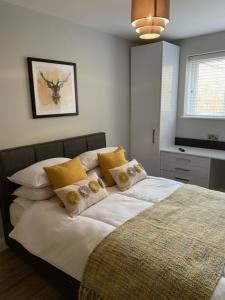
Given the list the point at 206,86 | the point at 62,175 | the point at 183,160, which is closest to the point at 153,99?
the point at 206,86

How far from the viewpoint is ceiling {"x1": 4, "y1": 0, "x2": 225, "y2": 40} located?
2.18m

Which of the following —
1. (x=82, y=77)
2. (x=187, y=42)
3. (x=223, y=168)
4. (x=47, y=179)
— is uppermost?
(x=187, y=42)

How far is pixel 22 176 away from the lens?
83.4 inches

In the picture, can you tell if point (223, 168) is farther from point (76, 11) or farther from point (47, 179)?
point (76, 11)

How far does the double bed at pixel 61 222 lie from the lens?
1633 mm

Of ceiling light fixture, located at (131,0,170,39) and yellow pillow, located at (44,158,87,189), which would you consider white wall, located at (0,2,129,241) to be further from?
ceiling light fixture, located at (131,0,170,39)

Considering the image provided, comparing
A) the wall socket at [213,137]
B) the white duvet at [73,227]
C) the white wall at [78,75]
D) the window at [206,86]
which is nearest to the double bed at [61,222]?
the white duvet at [73,227]

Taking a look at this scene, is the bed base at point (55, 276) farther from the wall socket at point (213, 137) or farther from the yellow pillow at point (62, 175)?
the wall socket at point (213, 137)

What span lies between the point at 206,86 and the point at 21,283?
3327 mm

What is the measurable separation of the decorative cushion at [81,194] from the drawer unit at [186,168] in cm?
151

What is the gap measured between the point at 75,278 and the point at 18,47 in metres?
2.09

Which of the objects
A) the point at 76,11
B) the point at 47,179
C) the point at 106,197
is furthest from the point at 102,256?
the point at 76,11

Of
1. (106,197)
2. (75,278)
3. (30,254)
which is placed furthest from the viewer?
(106,197)

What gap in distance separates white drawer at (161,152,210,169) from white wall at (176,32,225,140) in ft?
1.80
